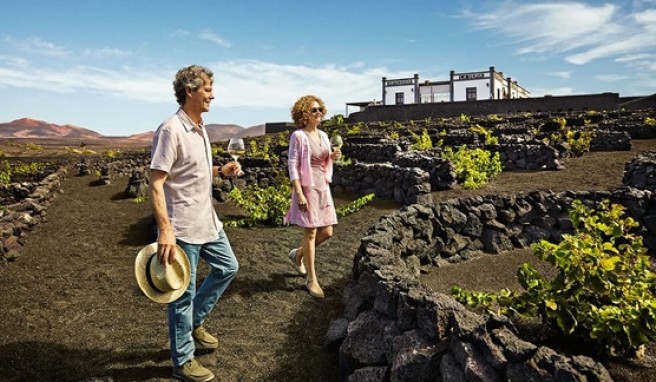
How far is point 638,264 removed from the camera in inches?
129

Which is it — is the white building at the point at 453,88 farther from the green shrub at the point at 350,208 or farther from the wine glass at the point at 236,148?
the wine glass at the point at 236,148

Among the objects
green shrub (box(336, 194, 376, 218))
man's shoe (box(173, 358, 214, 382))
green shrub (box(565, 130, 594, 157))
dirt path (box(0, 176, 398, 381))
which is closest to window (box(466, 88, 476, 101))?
green shrub (box(565, 130, 594, 157))

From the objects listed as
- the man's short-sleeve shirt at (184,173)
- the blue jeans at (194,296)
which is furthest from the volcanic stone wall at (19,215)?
the man's short-sleeve shirt at (184,173)

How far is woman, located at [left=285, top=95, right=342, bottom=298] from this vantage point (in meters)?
4.78

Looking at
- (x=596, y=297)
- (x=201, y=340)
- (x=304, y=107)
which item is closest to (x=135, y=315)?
(x=201, y=340)

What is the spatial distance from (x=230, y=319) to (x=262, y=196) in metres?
5.26

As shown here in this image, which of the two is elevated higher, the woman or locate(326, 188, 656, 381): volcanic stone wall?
the woman

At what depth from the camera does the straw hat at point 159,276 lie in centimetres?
281

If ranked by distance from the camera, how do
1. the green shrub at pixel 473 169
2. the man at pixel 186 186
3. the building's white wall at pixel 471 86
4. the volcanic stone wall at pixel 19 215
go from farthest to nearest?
the building's white wall at pixel 471 86 → the green shrub at pixel 473 169 → the volcanic stone wall at pixel 19 215 → the man at pixel 186 186

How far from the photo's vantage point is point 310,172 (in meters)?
4.81

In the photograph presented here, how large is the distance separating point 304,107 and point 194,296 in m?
Result: 2.35

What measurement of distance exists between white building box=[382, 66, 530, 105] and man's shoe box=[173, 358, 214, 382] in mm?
50339

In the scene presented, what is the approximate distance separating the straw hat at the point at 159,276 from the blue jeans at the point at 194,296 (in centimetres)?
18

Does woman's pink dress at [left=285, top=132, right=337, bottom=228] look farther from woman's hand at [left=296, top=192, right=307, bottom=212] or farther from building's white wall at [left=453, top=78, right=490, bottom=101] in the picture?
building's white wall at [left=453, top=78, right=490, bottom=101]
